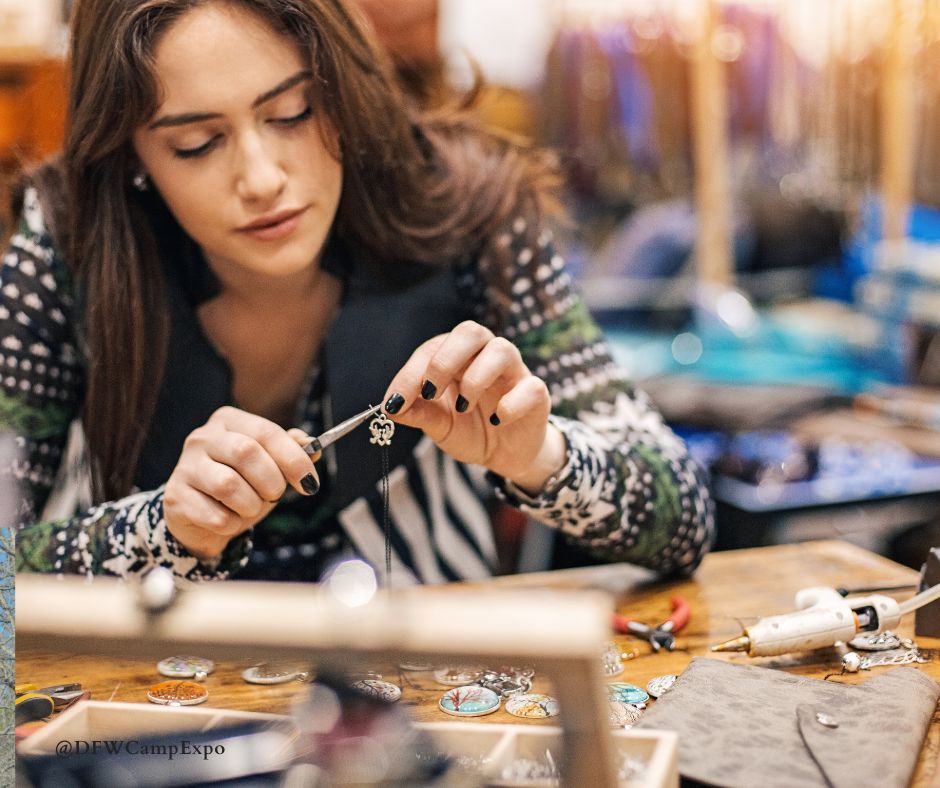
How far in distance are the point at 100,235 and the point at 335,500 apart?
1.08ft

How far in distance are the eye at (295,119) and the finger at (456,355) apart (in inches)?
9.1

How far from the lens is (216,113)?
84 centimetres

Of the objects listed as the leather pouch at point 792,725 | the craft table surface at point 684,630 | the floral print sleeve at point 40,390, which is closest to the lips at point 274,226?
the floral print sleeve at point 40,390

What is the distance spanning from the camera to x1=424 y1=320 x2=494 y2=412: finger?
2.57 ft

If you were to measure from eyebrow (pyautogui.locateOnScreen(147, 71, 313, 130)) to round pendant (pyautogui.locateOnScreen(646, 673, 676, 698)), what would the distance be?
1.78 ft

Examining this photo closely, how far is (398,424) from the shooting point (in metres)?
0.83

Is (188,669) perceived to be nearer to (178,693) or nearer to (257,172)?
(178,693)

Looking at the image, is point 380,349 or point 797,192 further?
point 797,192

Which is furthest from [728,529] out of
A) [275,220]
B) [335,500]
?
[275,220]

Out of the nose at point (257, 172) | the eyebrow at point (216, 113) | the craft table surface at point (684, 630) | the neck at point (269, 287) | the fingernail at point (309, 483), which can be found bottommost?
the craft table surface at point (684, 630)

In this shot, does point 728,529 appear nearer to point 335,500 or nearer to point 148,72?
point 335,500

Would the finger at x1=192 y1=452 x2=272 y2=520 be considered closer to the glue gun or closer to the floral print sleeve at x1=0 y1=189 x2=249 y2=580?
the floral print sleeve at x1=0 y1=189 x2=249 y2=580

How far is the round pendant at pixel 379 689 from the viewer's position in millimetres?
533

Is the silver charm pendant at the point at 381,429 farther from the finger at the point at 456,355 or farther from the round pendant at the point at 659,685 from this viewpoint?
the round pendant at the point at 659,685
